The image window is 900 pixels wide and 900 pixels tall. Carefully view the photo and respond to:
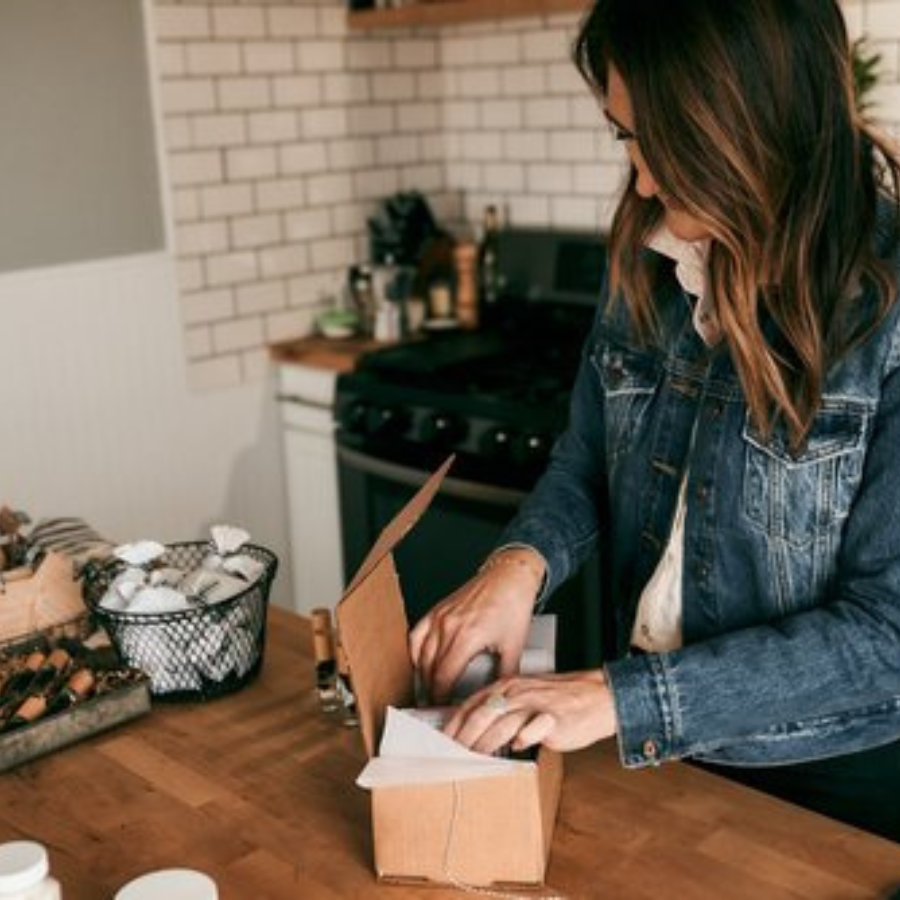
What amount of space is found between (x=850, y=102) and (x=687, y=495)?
19.8 inches

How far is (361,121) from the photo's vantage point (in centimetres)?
387

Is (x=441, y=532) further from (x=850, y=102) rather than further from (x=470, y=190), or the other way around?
(x=850, y=102)

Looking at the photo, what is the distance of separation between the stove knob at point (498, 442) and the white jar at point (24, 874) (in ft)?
6.33

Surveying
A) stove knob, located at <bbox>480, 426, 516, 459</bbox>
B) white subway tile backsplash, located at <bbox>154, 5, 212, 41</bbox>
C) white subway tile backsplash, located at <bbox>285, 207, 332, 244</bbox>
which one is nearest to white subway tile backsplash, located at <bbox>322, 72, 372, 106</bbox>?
white subway tile backsplash, located at <bbox>285, 207, 332, 244</bbox>

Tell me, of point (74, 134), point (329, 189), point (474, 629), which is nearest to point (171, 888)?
point (474, 629)

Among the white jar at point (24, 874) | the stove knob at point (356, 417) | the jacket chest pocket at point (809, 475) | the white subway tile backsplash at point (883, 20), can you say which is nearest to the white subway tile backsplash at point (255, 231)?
the stove knob at point (356, 417)

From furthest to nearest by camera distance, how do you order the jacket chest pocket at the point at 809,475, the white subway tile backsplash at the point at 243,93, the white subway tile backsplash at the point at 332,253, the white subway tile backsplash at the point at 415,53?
the white subway tile backsplash at the point at 415,53 → the white subway tile backsplash at the point at 332,253 → the white subway tile backsplash at the point at 243,93 → the jacket chest pocket at the point at 809,475

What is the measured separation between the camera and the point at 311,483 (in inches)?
147

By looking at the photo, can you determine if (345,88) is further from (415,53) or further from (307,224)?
(307,224)

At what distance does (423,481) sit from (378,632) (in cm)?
185

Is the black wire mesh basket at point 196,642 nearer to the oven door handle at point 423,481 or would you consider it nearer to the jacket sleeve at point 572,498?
the jacket sleeve at point 572,498

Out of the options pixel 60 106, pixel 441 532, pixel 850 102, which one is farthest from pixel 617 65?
pixel 60 106

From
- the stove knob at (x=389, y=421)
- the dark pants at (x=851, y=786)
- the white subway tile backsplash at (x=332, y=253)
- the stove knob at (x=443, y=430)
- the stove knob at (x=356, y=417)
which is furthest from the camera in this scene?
the white subway tile backsplash at (x=332, y=253)

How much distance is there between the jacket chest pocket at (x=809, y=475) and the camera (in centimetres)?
146
